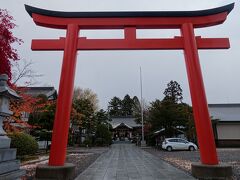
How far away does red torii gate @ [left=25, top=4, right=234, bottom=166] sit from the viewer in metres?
8.56

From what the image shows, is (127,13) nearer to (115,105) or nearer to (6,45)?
(6,45)

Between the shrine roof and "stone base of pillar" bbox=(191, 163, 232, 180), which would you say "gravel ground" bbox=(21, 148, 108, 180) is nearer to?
"stone base of pillar" bbox=(191, 163, 232, 180)

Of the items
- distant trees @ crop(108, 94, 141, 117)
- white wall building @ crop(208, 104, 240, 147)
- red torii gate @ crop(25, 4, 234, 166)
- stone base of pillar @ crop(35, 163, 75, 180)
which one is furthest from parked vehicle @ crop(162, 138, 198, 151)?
distant trees @ crop(108, 94, 141, 117)

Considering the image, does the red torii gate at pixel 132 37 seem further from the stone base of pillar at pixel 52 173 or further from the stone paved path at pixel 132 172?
the stone paved path at pixel 132 172

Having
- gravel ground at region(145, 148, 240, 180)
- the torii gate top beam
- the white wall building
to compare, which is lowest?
gravel ground at region(145, 148, 240, 180)

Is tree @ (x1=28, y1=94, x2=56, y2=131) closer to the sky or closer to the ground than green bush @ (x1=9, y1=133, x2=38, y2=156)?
closer to the sky

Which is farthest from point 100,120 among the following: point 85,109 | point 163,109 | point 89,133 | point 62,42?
point 62,42

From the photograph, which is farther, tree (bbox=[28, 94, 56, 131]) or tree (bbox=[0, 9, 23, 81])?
tree (bbox=[28, 94, 56, 131])

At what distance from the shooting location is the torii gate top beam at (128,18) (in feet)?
30.5

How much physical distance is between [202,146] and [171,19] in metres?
5.07

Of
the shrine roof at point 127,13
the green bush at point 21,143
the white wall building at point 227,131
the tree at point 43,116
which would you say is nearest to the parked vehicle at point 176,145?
the white wall building at point 227,131

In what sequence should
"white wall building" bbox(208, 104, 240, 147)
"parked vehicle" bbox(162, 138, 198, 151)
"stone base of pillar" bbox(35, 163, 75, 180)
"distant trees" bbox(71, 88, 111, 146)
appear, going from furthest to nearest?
"distant trees" bbox(71, 88, 111, 146) → "white wall building" bbox(208, 104, 240, 147) → "parked vehicle" bbox(162, 138, 198, 151) → "stone base of pillar" bbox(35, 163, 75, 180)

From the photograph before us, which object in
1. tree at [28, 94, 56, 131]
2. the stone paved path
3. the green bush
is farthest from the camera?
tree at [28, 94, 56, 131]

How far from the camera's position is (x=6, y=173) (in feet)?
17.7
